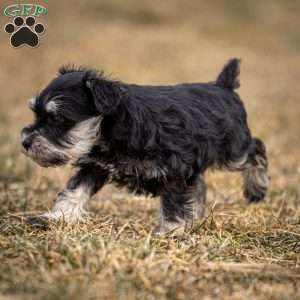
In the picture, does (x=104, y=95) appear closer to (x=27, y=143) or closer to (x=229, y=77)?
(x=27, y=143)

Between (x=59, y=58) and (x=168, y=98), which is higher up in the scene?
(x=59, y=58)

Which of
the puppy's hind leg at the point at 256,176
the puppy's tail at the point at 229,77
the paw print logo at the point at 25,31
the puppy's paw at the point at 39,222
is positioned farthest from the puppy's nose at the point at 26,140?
the puppy's hind leg at the point at 256,176

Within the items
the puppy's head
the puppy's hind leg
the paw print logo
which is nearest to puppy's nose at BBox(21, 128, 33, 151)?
the puppy's head

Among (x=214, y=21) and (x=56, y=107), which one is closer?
(x=56, y=107)

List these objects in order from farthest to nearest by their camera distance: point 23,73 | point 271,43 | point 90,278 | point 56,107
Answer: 1. point 271,43
2. point 23,73
3. point 56,107
4. point 90,278

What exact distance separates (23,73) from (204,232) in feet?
51.7

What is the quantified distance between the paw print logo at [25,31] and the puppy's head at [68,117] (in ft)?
3.58

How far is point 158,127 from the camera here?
208 inches

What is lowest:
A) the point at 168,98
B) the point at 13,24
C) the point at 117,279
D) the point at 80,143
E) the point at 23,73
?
the point at 117,279

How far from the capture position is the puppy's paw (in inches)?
199

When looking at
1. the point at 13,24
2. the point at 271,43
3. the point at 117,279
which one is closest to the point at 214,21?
the point at 271,43

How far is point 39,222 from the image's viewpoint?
201 inches

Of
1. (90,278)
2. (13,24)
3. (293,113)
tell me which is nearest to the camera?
(90,278)

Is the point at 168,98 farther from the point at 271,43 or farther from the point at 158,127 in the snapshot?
the point at 271,43
